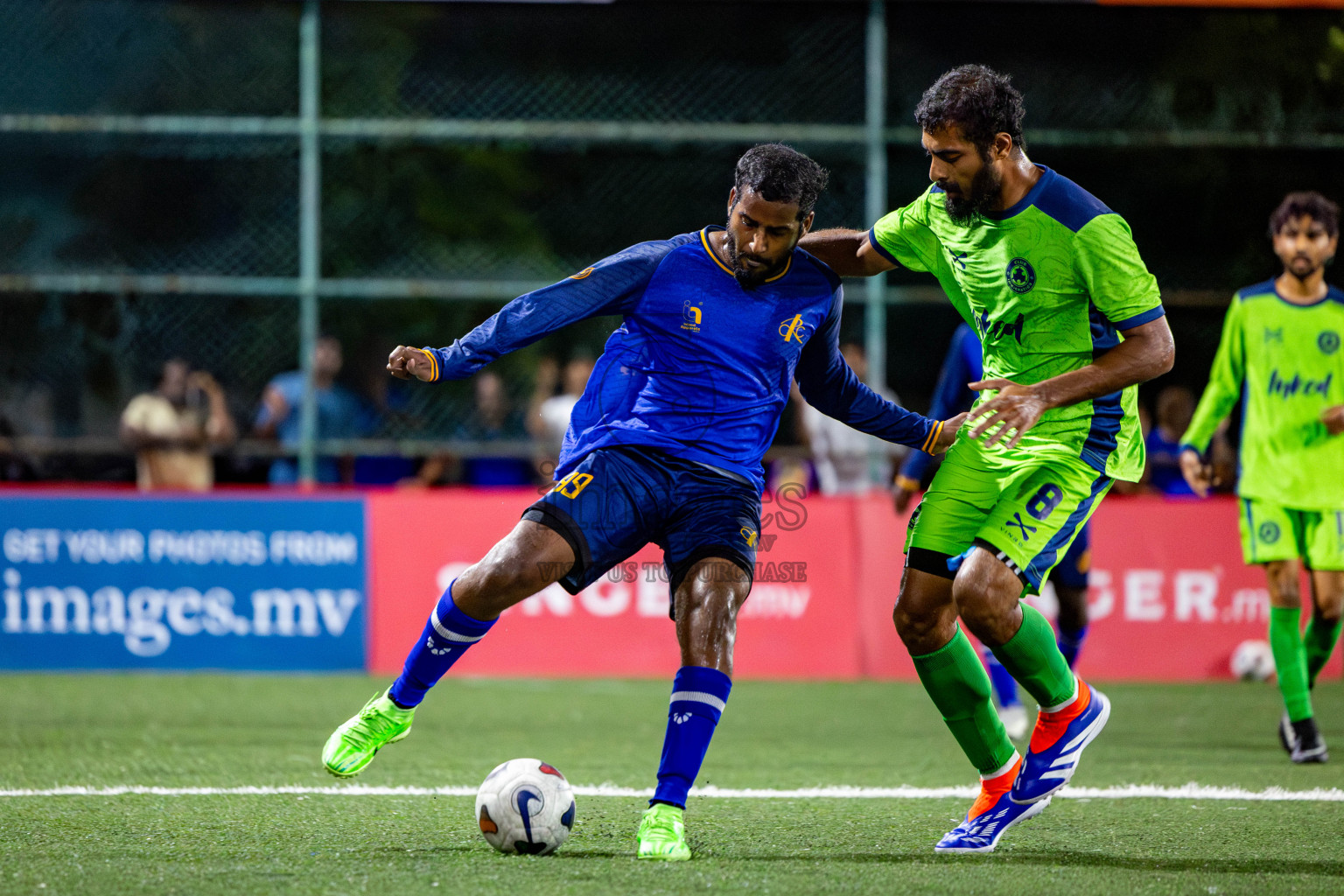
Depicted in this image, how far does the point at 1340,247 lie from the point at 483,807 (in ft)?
31.2

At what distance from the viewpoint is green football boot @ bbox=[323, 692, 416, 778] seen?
15.3ft

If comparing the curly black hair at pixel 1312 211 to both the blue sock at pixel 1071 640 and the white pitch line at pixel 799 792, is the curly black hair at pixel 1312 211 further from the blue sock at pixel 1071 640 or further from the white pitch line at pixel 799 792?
the white pitch line at pixel 799 792

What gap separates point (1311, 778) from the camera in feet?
20.4

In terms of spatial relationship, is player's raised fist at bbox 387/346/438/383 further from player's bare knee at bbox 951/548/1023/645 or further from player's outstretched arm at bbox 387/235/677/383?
player's bare knee at bbox 951/548/1023/645

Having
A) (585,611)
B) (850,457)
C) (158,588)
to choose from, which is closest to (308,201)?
(158,588)

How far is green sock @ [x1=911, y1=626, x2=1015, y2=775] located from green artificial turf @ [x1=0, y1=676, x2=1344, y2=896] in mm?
273

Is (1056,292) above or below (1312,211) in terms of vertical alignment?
below

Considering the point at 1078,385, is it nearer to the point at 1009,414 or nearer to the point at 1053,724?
the point at 1009,414

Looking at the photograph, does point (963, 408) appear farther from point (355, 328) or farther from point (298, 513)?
point (355, 328)

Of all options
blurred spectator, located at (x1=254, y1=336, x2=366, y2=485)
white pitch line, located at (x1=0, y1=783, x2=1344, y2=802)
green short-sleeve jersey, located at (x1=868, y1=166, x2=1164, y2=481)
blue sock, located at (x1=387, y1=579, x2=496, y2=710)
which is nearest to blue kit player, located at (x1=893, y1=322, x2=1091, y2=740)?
white pitch line, located at (x1=0, y1=783, x2=1344, y2=802)

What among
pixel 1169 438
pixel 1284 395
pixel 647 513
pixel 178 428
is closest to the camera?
pixel 647 513

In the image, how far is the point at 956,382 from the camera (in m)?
7.80

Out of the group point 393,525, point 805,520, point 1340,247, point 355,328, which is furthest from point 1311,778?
point 355,328

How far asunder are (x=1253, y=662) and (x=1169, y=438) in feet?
6.40
